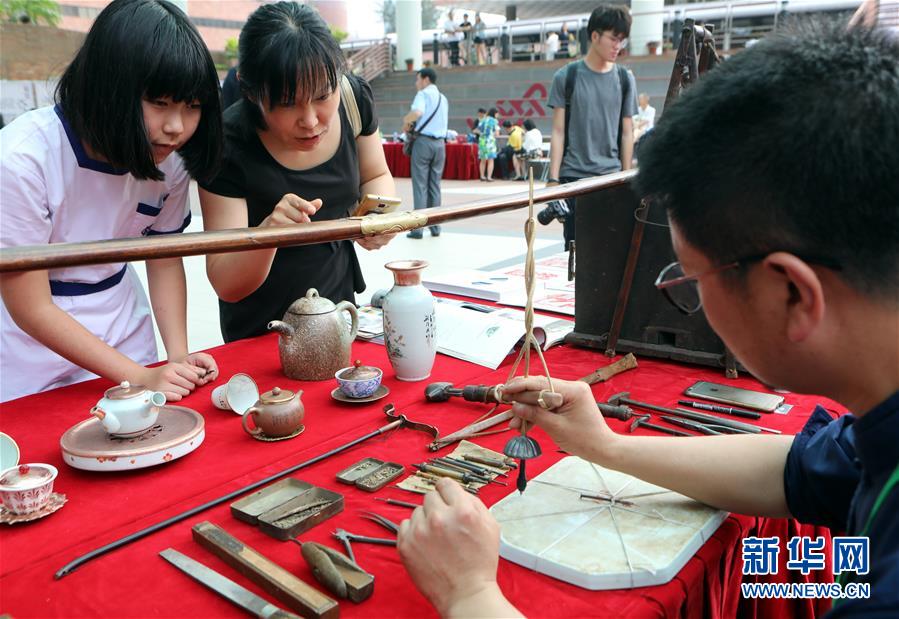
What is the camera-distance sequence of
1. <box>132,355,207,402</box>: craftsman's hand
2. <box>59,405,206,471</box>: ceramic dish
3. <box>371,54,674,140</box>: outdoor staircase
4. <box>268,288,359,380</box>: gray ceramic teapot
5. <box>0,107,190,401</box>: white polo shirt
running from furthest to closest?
1. <box>371,54,674,140</box>: outdoor staircase
2. <box>268,288,359,380</box>: gray ceramic teapot
3. <box>132,355,207,402</box>: craftsman's hand
4. <box>0,107,190,401</box>: white polo shirt
5. <box>59,405,206,471</box>: ceramic dish

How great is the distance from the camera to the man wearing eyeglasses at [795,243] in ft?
2.55

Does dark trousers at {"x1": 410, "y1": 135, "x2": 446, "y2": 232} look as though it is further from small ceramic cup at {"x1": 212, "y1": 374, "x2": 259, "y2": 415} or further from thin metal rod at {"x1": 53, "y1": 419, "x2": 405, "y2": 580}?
thin metal rod at {"x1": 53, "y1": 419, "x2": 405, "y2": 580}

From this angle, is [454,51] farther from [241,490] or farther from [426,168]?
[241,490]

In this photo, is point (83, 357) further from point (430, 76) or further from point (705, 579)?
point (430, 76)

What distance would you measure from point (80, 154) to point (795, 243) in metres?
1.60

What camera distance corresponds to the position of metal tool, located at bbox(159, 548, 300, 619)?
3.00 feet

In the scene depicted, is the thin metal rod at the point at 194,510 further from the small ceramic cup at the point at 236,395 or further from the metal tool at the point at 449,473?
the small ceramic cup at the point at 236,395

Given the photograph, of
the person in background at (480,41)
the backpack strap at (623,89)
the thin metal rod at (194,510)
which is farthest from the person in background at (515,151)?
the thin metal rod at (194,510)

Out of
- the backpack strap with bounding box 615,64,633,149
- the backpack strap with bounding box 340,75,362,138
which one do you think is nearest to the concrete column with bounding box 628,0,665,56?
the backpack strap with bounding box 615,64,633,149

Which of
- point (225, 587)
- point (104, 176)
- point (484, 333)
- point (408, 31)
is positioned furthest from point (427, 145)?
point (408, 31)

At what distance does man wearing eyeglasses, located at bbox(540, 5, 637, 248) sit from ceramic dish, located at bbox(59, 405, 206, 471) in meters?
3.55

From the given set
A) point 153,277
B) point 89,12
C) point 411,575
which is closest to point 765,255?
point 411,575

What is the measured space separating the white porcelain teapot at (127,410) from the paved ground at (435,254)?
3155mm

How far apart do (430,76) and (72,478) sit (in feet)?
27.0
